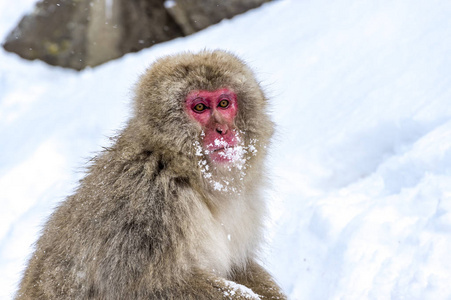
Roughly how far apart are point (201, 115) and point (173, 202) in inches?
16.5

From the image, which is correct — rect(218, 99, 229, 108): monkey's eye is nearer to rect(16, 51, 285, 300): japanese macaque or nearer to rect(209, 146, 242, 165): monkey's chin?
rect(16, 51, 285, 300): japanese macaque

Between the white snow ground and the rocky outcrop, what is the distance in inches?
7.5

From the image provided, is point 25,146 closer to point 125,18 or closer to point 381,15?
point 125,18

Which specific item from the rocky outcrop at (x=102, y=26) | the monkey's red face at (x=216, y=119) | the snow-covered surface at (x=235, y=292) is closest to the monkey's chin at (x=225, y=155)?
the monkey's red face at (x=216, y=119)

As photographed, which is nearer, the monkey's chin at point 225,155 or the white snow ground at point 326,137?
the monkey's chin at point 225,155

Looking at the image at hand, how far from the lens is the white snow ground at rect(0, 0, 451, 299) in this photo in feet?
10.1

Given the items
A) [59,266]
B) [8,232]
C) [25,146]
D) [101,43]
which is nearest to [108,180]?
[59,266]

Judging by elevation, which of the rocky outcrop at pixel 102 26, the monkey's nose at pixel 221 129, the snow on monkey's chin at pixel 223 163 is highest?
the rocky outcrop at pixel 102 26

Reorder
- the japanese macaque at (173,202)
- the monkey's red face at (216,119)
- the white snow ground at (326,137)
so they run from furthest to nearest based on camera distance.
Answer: the white snow ground at (326,137) < the monkey's red face at (216,119) < the japanese macaque at (173,202)

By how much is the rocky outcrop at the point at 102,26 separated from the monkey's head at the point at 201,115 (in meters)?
4.56

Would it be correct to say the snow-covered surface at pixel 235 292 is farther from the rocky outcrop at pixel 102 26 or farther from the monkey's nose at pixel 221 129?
the rocky outcrop at pixel 102 26

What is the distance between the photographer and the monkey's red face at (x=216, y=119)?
2.57 metres

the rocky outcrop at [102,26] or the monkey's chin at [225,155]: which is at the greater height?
the rocky outcrop at [102,26]

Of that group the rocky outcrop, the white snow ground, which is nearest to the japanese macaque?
the white snow ground
